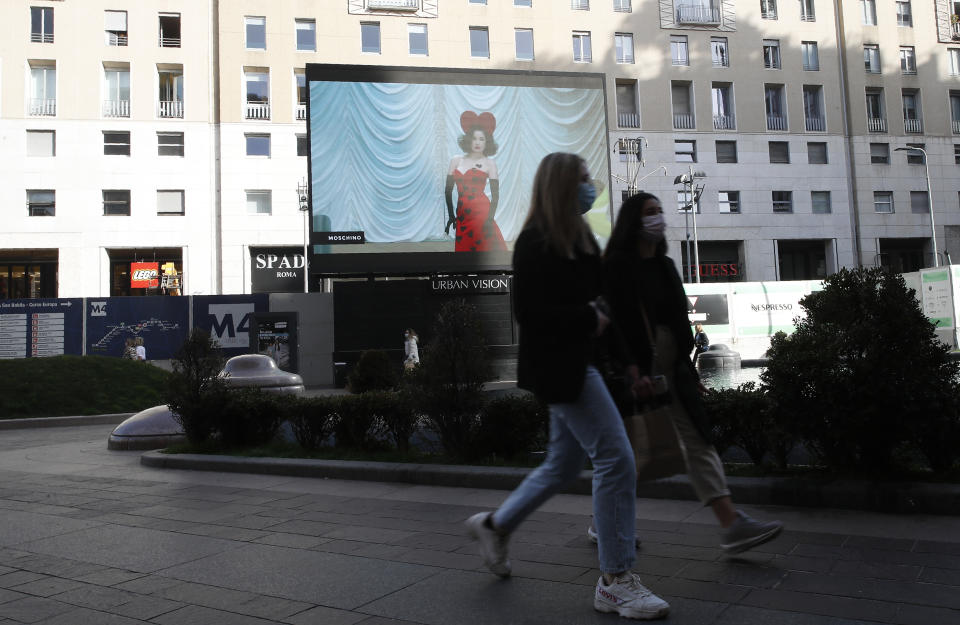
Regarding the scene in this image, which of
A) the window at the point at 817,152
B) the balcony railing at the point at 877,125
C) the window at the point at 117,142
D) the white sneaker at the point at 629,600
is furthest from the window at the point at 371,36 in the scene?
the white sneaker at the point at 629,600

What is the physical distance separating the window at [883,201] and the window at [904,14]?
10424mm

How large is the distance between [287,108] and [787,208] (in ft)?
89.2

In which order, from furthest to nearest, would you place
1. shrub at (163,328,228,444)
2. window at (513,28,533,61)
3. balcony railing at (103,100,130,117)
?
window at (513,28,533,61), balcony railing at (103,100,130,117), shrub at (163,328,228,444)

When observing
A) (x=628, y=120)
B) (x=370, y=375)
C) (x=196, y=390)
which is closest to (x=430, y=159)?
(x=370, y=375)

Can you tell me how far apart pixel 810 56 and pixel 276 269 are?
3207 cm

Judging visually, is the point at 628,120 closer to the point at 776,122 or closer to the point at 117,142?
the point at 776,122

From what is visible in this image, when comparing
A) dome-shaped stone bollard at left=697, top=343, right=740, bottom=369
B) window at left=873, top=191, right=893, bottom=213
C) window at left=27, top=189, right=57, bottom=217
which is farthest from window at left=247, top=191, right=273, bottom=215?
window at left=873, top=191, right=893, bottom=213

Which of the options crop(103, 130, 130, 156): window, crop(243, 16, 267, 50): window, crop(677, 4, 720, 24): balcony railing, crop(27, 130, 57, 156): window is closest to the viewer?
crop(27, 130, 57, 156): window

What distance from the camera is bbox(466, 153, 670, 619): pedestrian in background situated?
3.09 m

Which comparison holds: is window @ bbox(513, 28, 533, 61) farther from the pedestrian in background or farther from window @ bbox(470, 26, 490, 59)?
the pedestrian in background

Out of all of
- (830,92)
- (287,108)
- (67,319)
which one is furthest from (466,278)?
(830,92)

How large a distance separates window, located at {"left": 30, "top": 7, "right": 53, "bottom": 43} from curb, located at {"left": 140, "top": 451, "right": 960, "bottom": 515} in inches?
1456

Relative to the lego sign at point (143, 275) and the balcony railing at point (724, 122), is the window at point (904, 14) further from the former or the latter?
the lego sign at point (143, 275)

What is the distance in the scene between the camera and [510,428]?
657 centimetres
